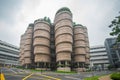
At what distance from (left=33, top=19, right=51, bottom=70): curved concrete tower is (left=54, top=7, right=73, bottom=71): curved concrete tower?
22.9ft

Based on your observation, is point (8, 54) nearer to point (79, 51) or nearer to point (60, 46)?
point (60, 46)

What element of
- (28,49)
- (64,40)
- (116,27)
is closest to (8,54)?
(28,49)

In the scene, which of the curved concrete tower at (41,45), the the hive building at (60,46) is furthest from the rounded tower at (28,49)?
the curved concrete tower at (41,45)

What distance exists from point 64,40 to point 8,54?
66.7 meters

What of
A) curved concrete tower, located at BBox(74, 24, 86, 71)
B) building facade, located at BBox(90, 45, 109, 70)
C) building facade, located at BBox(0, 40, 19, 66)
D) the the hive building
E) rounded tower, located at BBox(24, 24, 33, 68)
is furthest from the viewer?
building facade, located at BBox(90, 45, 109, 70)

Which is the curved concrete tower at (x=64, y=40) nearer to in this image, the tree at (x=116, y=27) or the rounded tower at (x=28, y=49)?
the rounded tower at (x=28, y=49)

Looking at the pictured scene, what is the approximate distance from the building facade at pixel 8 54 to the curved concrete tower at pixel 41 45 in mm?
44949

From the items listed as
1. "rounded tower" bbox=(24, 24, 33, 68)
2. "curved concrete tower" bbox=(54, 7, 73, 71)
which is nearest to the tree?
"curved concrete tower" bbox=(54, 7, 73, 71)

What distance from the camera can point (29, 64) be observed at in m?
82.3

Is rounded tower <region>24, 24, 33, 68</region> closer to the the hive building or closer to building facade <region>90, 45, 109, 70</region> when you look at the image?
the the hive building

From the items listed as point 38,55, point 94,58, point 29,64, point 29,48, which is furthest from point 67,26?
point 94,58

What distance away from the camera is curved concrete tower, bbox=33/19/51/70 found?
68400 mm

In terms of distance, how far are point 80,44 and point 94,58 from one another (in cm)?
4518

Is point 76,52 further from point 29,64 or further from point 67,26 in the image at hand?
point 29,64
